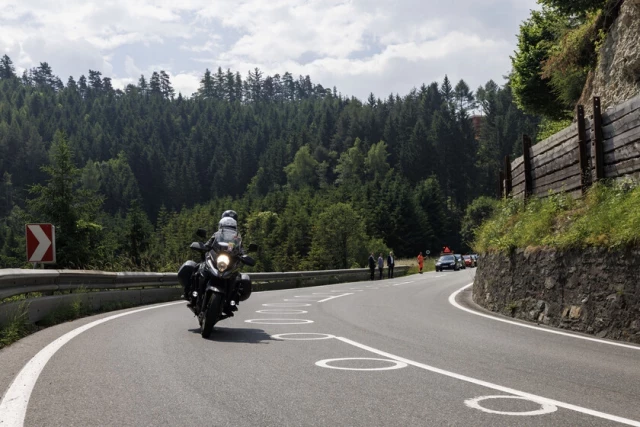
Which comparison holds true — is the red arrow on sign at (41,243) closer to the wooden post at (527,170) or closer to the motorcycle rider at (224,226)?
the motorcycle rider at (224,226)

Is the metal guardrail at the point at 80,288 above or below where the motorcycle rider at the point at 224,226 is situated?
below

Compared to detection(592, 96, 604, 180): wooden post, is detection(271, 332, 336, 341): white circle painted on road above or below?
below

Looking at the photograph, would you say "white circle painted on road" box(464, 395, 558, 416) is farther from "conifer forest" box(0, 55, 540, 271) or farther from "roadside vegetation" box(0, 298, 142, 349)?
"conifer forest" box(0, 55, 540, 271)

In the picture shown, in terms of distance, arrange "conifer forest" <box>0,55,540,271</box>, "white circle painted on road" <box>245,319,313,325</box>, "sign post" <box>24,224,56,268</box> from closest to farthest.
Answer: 1. "white circle painted on road" <box>245,319,313,325</box>
2. "sign post" <box>24,224,56,268</box>
3. "conifer forest" <box>0,55,540,271</box>

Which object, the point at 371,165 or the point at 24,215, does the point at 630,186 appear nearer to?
the point at 24,215

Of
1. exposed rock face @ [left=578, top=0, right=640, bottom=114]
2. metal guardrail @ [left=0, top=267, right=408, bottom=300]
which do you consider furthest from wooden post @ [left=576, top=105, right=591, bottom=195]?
metal guardrail @ [left=0, top=267, right=408, bottom=300]

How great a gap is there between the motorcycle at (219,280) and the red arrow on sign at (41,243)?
4.02 m

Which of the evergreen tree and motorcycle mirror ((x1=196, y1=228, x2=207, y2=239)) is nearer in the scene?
motorcycle mirror ((x1=196, y1=228, x2=207, y2=239))

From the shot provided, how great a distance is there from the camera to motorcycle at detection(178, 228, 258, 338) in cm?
885

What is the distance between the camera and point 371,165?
508 ft

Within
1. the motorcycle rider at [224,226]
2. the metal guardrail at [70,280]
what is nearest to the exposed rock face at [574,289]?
the motorcycle rider at [224,226]

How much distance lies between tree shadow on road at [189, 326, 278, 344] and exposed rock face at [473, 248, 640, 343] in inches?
176

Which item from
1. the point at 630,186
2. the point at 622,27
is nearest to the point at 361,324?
the point at 630,186

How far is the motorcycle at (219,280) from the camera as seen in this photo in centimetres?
885
